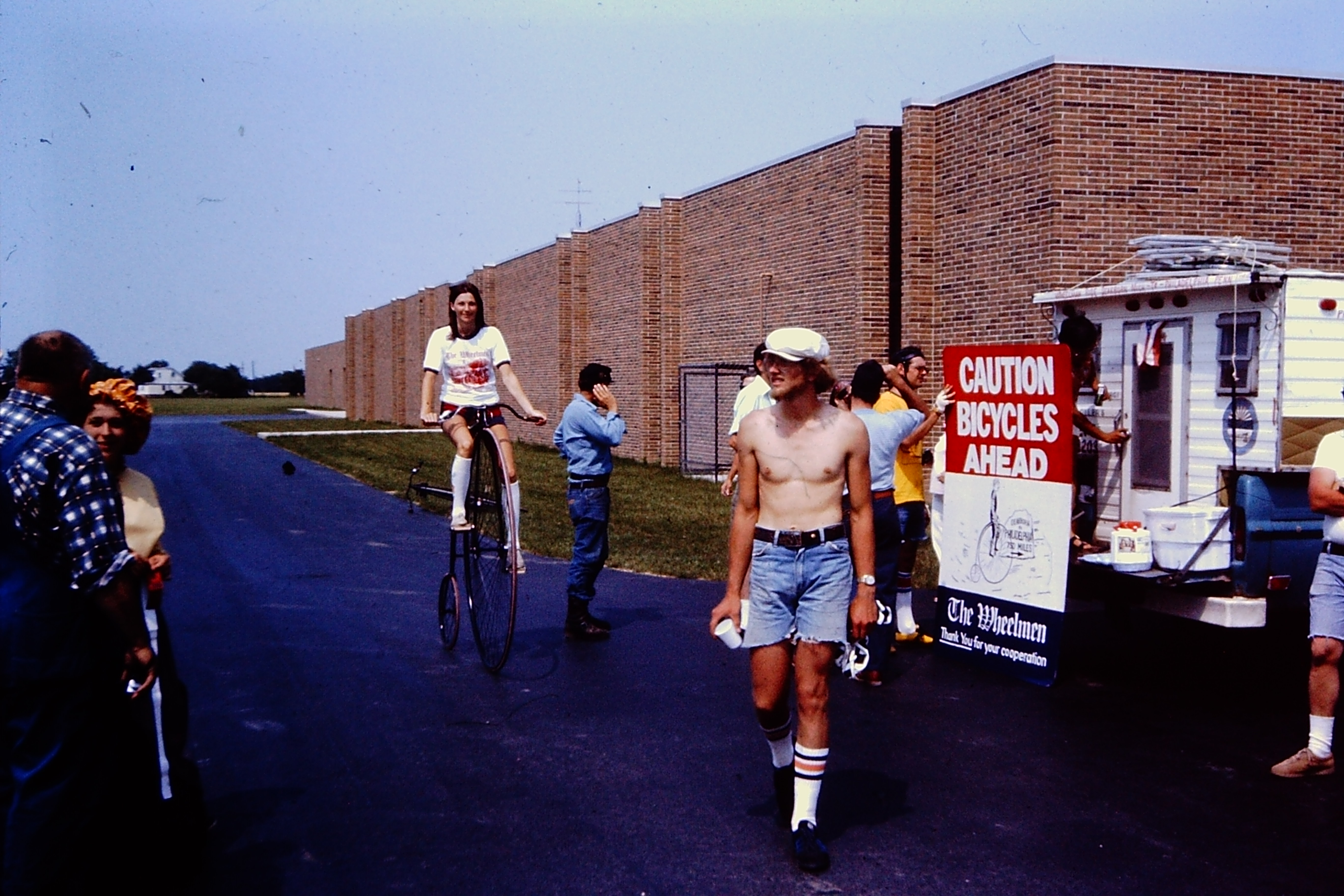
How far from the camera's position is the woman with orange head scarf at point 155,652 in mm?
4684

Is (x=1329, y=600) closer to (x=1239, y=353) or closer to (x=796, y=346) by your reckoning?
(x=1239, y=353)

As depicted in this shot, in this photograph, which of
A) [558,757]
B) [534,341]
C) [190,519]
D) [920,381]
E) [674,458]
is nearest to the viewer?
[558,757]

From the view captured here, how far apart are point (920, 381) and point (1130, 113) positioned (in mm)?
9594

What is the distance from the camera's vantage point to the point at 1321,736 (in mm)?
6195

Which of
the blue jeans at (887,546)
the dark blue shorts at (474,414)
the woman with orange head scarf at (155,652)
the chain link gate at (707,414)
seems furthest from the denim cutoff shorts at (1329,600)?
the chain link gate at (707,414)

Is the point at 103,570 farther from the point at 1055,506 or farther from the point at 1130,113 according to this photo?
the point at 1130,113

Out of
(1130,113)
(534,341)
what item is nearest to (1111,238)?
(1130,113)

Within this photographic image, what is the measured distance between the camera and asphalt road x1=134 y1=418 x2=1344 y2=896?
16.6 ft

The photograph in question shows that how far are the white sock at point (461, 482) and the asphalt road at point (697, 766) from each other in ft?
3.65

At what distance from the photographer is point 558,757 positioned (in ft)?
21.6

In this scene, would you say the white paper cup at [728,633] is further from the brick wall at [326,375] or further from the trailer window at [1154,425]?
the brick wall at [326,375]

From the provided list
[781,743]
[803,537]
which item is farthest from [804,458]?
[781,743]

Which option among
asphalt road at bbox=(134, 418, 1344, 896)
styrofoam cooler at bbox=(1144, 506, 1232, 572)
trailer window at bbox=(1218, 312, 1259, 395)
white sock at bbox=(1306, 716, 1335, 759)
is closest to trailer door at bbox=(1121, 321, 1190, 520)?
trailer window at bbox=(1218, 312, 1259, 395)

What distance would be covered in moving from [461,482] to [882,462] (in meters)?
2.77
